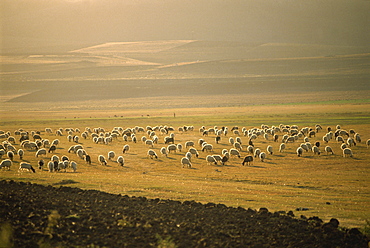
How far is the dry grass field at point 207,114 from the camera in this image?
725 inches

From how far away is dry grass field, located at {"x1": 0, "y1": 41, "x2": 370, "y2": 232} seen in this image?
1842 centimetres

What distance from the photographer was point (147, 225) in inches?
460

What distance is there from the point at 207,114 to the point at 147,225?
59118mm

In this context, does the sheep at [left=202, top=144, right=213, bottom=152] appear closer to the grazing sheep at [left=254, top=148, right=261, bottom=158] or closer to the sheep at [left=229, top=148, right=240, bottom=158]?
the sheep at [left=229, top=148, right=240, bottom=158]

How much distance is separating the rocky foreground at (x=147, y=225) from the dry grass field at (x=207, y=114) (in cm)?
189

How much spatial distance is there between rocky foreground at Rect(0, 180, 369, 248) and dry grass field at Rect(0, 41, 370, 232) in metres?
1.89

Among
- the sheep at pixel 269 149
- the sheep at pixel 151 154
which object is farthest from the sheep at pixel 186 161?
the sheep at pixel 269 149

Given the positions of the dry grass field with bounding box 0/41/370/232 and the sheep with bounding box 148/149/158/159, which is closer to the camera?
the dry grass field with bounding box 0/41/370/232

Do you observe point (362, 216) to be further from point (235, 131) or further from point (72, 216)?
point (235, 131)

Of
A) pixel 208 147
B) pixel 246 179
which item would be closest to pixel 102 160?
pixel 208 147

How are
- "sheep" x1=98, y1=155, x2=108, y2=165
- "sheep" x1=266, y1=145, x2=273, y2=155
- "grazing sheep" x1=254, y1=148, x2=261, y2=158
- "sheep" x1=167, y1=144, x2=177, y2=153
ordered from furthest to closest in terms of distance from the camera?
"sheep" x1=167, y1=144, x2=177, y2=153 < "sheep" x1=266, y1=145, x2=273, y2=155 < "grazing sheep" x1=254, y1=148, x2=261, y2=158 < "sheep" x1=98, y1=155, x2=108, y2=165

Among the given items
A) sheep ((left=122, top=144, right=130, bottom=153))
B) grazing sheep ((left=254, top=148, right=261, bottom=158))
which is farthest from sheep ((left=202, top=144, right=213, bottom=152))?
sheep ((left=122, top=144, right=130, bottom=153))

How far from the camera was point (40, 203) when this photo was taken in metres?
13.1

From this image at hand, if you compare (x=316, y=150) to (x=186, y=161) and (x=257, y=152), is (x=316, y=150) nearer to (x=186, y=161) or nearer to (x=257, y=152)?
(x=257, y=152)
